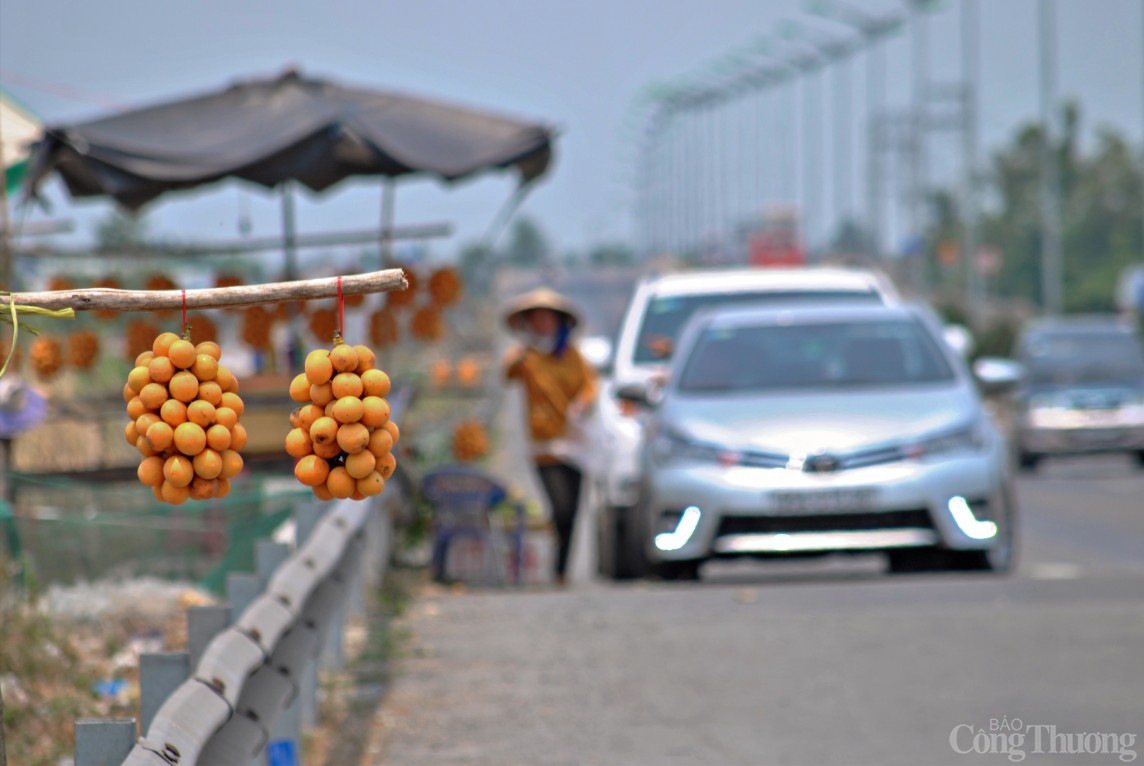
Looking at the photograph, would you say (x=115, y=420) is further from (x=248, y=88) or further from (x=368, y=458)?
(x=368, y=458)

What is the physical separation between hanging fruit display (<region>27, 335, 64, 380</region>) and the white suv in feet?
11.0

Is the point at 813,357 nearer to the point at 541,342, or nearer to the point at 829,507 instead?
the point at 829,507

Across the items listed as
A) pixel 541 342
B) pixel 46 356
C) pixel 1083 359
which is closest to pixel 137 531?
pixel 46 356

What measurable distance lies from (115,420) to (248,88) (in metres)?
2.31

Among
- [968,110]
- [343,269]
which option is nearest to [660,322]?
[343,269]

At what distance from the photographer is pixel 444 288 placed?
14.3m

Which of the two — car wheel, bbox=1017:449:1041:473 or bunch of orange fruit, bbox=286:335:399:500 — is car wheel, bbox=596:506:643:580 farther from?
car wheel, bbox=1017:449:1041:473

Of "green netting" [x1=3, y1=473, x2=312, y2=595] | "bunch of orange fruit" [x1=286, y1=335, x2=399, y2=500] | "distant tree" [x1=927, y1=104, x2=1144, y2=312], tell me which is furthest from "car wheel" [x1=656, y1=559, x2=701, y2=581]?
"distant tree" [x1=927, y1=104, x2=1144, y2=312]

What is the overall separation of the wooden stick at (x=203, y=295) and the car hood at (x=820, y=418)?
677 cm

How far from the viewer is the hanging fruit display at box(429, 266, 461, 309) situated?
14289mm

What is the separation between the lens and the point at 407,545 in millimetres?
13172

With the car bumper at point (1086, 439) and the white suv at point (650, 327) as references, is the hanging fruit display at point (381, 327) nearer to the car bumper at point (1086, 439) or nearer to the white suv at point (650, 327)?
the white suv at point (650, 327)

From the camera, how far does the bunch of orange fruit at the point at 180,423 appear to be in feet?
13.0

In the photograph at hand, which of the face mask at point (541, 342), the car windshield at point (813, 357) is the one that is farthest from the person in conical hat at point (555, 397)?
the car windshield at point (813, 357)
